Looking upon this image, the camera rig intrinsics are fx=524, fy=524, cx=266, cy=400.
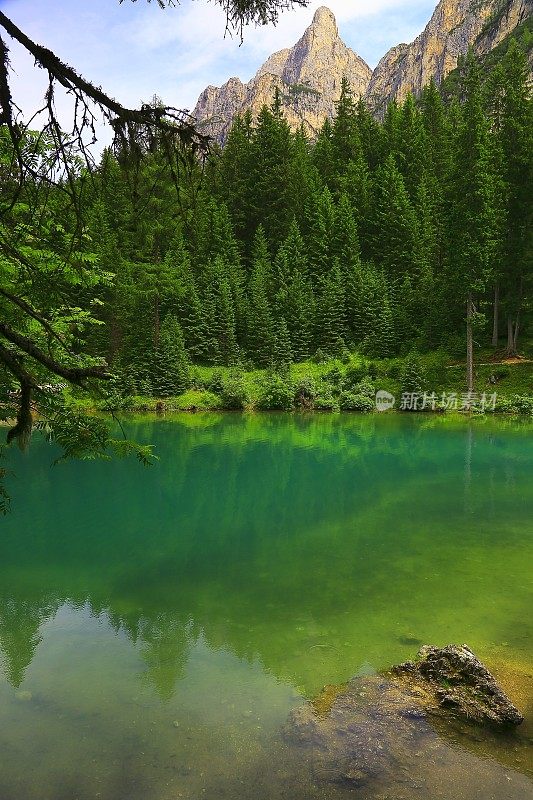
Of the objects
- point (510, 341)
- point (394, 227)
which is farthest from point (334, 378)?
point (394, 227)

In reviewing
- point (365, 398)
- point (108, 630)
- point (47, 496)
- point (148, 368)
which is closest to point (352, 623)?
point (108, 630)

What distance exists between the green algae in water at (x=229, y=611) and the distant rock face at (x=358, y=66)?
4174 inches

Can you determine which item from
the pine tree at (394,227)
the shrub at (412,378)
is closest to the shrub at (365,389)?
the shrub at (412,378)

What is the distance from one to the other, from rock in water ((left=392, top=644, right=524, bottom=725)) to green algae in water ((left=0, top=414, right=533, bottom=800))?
239 mm

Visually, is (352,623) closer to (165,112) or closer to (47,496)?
(165,112)

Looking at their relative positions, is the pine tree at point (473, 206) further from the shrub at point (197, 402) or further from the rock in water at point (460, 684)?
the rock in water at point (460, 684)

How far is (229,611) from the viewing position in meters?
7.48

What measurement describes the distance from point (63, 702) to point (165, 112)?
5.64m

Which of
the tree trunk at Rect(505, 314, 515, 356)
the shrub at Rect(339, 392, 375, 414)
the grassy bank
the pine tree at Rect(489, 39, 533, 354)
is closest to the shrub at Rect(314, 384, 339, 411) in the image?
the grassy bank

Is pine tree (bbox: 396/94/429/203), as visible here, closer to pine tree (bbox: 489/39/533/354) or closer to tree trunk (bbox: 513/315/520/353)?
pine tree (bbox: 489/39/533/354)

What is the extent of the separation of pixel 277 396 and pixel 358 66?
18357 centimetres

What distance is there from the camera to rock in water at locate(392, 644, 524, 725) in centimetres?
485

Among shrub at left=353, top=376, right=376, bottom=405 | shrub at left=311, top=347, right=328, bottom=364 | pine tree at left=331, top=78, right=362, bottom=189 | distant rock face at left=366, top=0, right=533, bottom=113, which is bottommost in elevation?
shrub at left=353, top=376, right=376, bottom=405

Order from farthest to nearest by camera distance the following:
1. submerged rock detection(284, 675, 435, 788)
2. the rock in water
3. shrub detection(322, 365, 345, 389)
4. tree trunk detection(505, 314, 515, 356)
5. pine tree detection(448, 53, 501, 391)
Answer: shrub detection(322, 365, 345, 389), tree trunk detection(505, 314, 515, 356), pine tree detection(448, 53, 501, 391), the rock in water, submerged rock detection(284, 675, 435, 788)
